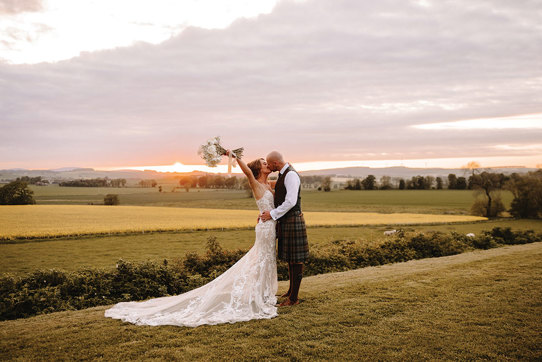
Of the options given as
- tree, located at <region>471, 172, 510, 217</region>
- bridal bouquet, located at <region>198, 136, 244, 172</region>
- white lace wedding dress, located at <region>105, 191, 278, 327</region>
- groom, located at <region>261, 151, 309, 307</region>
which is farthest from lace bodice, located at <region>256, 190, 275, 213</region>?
tree, located at <region>471, 172, 510, 217</region>

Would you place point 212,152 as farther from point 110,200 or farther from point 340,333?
point 110,200

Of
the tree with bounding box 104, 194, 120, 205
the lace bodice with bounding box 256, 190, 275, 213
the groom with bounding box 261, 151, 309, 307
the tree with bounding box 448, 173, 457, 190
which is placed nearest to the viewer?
the groom with bounding box 261, 151, 309, 307

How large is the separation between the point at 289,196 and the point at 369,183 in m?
94.5

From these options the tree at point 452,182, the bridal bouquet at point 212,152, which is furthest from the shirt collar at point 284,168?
the tree at point 452,182

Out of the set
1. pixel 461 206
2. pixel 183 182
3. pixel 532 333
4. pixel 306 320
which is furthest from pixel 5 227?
pixel 183 182

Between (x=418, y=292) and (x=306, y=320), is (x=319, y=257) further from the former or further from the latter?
(x=306, y=320)

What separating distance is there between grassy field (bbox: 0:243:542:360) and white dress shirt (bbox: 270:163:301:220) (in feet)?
5.90

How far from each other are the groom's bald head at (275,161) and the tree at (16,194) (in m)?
46.4

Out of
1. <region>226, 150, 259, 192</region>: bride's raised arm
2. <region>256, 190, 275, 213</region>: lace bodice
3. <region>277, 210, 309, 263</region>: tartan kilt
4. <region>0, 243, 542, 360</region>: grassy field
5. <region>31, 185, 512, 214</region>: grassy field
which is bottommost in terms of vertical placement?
<region>31, 185, 512, 214</region>: grassy field

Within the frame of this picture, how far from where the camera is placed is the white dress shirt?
702cm

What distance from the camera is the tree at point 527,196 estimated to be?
162 ft

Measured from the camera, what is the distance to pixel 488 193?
5219cm

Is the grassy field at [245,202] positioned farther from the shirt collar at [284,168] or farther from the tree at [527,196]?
the shirt collar at [284,168]

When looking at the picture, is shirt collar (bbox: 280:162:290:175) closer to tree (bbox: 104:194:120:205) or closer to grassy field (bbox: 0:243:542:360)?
grassy field (bbox: 0:243:542:360)
